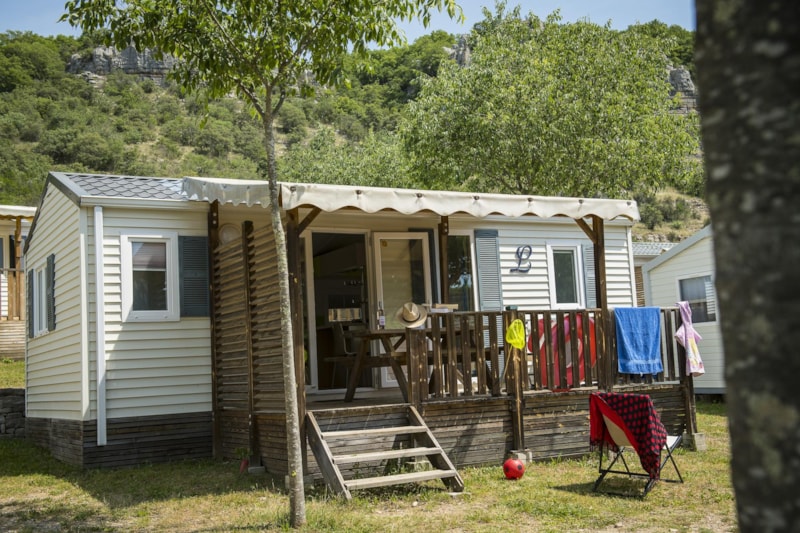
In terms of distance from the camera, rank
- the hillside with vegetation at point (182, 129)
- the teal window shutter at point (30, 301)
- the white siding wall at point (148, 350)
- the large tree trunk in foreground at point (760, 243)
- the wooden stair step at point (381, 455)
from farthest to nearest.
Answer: the hillside with vegetation at point (182, 129)
the teal window shutter at point (30, 301)
the white siding wall at point (148, 350)
the wooden stair step at point (381, 455)
the large tree trunk in foreground at point (760, 243)

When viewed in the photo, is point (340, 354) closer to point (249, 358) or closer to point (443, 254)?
point (443, 254)

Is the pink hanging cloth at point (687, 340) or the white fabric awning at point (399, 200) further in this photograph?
the pink hanging cloth at point (687, 340)

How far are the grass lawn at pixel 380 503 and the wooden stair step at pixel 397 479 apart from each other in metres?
0.12

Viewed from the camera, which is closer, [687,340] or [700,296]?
[687,340]

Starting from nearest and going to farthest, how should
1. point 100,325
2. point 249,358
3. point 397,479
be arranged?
1. point 397,479
2. point 249,358
3. point 100,325

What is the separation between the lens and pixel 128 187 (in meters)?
9.94

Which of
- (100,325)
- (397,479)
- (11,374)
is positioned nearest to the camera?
(397,479)

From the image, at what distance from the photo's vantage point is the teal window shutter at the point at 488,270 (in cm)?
1121

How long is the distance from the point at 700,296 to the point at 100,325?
36.6 feet

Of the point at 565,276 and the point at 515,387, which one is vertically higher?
the point at 565,276

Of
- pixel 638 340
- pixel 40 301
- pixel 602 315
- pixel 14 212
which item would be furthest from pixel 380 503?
pixel 14 212

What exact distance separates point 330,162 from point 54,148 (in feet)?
62.0

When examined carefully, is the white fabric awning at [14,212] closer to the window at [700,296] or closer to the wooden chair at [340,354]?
the wooden chair at [340,354]

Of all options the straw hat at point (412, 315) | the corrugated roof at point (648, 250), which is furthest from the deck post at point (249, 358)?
the corrugated roof at point (648, 250)
